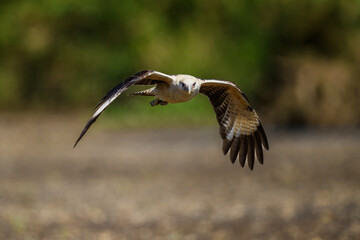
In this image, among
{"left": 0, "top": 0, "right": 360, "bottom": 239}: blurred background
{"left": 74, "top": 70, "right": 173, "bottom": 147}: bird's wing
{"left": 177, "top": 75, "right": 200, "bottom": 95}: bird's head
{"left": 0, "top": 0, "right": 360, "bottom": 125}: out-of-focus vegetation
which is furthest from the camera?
{"left": 0, "top": 0, "right": 360, "bottom": 125}: out-of-focus vegetation

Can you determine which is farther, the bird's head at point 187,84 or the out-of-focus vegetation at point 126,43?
the out-of-focus vegetation at point 126,43

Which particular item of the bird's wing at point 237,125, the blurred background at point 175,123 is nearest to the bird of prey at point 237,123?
the bird's wing at point 237,125

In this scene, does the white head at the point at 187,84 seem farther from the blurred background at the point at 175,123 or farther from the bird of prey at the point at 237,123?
the blurred background at the point at 175,123

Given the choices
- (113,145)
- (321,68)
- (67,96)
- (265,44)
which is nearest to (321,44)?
(321,68)

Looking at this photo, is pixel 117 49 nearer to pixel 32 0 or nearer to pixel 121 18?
pixel 121 18

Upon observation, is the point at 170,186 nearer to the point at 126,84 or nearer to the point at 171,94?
the point at 171,94

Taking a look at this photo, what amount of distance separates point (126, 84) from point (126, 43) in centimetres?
1450

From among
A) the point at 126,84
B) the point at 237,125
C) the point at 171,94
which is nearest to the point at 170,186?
the point at 237,125

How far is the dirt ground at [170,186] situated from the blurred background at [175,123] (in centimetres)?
3

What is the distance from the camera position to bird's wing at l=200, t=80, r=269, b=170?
24.0ft

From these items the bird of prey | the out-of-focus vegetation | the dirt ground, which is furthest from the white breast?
the out-of-focus vegetation

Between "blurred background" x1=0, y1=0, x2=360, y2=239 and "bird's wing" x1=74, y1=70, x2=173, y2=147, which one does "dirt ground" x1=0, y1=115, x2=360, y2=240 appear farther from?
"bird's wing" x1=74, y1=70, x2=173, y2=147

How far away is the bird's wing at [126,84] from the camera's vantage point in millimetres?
5426

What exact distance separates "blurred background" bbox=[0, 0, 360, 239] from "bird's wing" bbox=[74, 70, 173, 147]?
2439 millimetres
